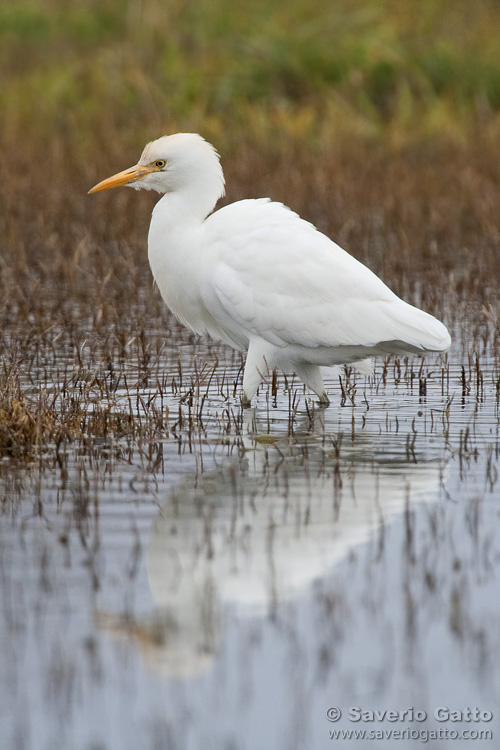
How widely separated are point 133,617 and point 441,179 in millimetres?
11495

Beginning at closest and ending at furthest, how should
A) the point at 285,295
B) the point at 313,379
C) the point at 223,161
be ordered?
the point at 285,295
the point at 313,379
the point at 223,161

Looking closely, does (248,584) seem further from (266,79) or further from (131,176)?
(266,79)

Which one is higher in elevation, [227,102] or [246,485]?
[227,102]

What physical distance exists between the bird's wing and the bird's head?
1.31 feet

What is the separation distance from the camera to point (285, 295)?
6664 millimetres

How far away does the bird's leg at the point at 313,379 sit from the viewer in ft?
22.7

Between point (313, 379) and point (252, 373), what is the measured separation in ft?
1.50

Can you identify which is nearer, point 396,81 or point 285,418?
point 285,418

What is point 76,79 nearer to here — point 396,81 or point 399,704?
point 396,81

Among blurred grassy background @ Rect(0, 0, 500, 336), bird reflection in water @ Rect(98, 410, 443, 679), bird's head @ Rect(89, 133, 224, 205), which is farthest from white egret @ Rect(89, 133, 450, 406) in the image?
blurred grassy background @ Rect(0, 0, 500, 336)

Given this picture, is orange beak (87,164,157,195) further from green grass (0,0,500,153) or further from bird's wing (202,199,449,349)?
green grass (0,0,500,153)

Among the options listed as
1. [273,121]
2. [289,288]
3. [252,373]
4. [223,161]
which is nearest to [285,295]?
[289,288]

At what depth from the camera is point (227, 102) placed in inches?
715

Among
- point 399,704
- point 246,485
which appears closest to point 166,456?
point 246,485
